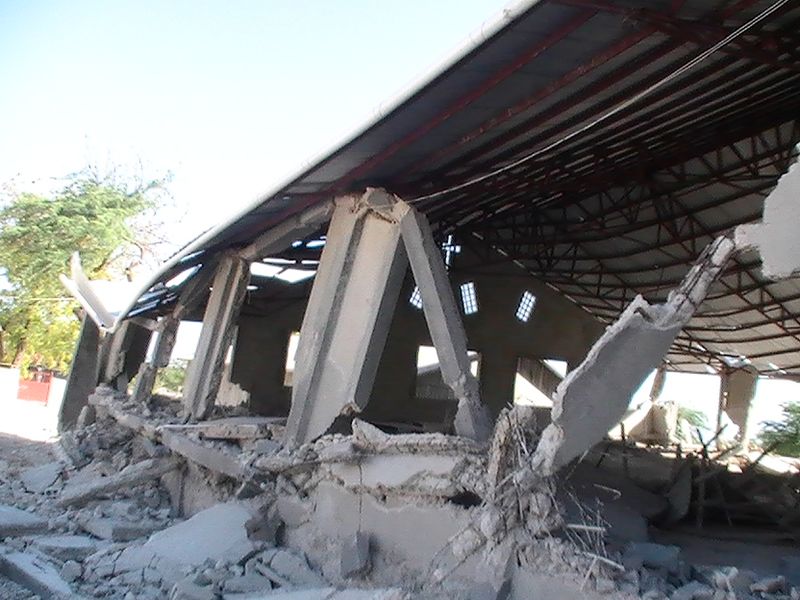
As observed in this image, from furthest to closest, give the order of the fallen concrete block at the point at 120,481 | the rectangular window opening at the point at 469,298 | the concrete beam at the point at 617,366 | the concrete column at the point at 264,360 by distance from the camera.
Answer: the rectangular window opening at the point at 469,298
the concrete column at the point at 264,360
the fallen concrete block at the point at 120,481
the concrete beam at the point at 617,366

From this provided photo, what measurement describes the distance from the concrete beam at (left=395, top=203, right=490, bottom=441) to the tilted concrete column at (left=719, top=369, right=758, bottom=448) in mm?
20492

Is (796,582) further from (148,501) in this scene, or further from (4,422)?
(4,422)

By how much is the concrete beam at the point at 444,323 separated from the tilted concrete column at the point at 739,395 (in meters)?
20.5

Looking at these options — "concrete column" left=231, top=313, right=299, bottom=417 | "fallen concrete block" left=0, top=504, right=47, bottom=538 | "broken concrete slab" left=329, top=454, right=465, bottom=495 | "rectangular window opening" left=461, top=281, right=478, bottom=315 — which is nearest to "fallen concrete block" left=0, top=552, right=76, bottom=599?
"fallen concrete block" left=0, top=504, right=47, bottom=538

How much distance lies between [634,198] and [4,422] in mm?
17078

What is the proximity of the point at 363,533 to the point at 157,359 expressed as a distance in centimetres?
848

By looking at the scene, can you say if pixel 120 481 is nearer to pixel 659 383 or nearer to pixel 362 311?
pixel 362 311

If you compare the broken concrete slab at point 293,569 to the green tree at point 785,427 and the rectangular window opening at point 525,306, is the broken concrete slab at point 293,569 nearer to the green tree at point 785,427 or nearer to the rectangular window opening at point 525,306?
the rectangular window opening at point 525,306

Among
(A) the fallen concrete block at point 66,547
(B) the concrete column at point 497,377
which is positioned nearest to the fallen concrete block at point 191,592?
(A) the fallen concrete block at point 66,547

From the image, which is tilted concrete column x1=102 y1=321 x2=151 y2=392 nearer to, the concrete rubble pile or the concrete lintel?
the concrete rubble pile

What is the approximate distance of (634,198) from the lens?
15.7 m

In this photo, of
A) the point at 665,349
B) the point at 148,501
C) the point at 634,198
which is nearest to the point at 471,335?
the point at 634,198

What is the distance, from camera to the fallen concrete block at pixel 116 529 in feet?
27.9

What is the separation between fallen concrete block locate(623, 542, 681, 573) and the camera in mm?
5484
